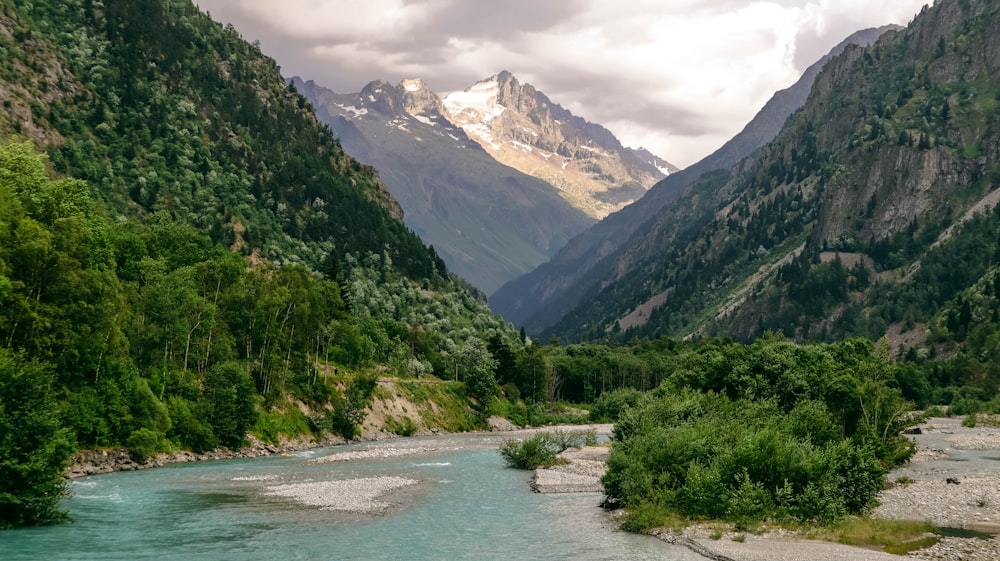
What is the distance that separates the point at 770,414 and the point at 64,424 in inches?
2532

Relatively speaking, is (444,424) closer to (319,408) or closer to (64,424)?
(319,408)

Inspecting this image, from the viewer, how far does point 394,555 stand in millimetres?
44594

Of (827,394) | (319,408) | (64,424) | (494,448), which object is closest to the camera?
(64,424)

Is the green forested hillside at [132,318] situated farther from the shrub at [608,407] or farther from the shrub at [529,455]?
the shrub at [529,455]

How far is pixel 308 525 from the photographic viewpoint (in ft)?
174

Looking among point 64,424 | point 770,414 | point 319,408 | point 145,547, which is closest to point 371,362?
point 319,408

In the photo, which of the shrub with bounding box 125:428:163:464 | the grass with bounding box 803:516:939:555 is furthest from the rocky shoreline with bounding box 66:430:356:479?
the grass with bounding box 803:516:939:555

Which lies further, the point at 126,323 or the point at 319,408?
the point at 319,408

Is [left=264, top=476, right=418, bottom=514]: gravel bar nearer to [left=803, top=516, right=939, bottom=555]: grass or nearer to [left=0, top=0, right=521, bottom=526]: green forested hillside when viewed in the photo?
[left=0, top=0, right=521, bottom=526]: green forested hillside

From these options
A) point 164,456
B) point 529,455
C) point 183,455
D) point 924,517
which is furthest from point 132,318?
point 924,517

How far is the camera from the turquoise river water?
44.8 metres

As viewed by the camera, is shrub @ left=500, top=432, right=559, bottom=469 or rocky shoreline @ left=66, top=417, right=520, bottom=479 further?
shrub @ left=500, top=432, right=559, bottom=469

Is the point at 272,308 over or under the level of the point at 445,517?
over

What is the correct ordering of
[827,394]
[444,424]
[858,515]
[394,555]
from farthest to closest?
[444,424]
[827,394]
[858,515]
[394,555]
